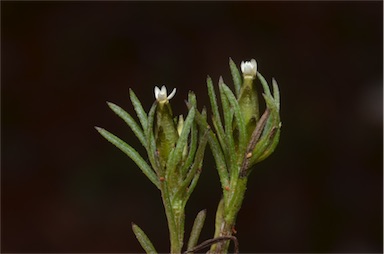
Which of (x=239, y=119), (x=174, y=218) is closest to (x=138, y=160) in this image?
(x=174, y=218)

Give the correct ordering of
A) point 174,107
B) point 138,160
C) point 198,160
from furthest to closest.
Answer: point 174,107 < point 138,160 < point 198,160

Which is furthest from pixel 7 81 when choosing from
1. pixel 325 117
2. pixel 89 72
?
→ pixel 325 117

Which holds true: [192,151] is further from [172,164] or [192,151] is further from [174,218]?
[174,218]

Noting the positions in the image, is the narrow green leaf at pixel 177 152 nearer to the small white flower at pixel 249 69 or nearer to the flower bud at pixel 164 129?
the flower bud at pixel 164 129

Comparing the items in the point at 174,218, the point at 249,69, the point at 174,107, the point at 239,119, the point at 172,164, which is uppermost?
the point at 174,107

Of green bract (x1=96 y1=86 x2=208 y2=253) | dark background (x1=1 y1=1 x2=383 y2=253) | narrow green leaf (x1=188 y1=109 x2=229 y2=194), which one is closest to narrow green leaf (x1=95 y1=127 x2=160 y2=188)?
green bract (x1=96 y1=86 x2=208 y2=253)

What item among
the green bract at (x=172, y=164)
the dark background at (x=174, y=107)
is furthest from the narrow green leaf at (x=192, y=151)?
the dark background at (x=174, y=107)
